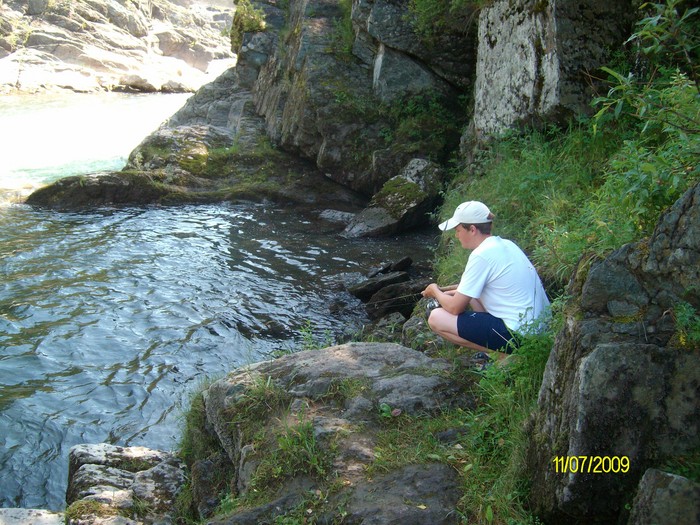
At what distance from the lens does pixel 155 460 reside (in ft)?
17.7

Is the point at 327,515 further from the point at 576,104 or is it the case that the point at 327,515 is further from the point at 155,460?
the point at 576,104

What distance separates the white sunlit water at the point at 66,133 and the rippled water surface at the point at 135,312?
346cm

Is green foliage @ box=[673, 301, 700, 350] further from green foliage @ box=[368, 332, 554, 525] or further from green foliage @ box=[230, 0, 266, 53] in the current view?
green foliage @ box=[230, 0, 266, 53]

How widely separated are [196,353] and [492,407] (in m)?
4.52

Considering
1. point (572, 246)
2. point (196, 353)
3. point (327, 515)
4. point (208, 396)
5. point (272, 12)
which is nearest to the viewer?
point (327, 515)

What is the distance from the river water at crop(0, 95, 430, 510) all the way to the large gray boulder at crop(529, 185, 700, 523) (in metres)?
3.68

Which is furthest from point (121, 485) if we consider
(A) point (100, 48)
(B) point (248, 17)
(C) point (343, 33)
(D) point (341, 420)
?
(A) point (100, 48)

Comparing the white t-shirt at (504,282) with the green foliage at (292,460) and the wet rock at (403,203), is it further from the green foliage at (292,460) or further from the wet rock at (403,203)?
the wet rock at (403,203)

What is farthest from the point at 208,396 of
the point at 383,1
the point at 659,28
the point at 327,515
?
the point at 383,1

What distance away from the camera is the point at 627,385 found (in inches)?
124

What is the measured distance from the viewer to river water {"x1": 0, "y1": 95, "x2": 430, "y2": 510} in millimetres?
6254

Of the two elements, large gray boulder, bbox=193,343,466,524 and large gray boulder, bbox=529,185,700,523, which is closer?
large gray boulder, bbox=529,185,700,523

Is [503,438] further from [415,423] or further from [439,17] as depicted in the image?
[439,17]
